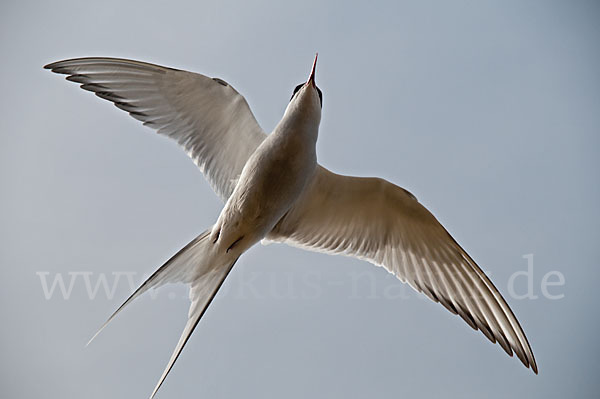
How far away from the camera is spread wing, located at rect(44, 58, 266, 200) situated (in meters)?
3.18

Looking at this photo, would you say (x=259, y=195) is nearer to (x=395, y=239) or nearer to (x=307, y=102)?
(x=307, y=102)

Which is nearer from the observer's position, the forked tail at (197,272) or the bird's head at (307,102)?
the forked tail at (197,272)

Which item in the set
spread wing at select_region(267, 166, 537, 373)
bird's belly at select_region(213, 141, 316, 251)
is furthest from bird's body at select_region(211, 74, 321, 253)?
spread wing at select_region(267, 166, 537, 373)

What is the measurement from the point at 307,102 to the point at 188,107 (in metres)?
0.73

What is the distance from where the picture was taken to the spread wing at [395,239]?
3.34m

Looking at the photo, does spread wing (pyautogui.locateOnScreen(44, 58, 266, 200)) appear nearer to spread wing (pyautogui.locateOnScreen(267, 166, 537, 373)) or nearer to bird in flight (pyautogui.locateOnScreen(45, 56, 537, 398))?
bird in flight (pyautogui.locateOnScreen(45, 56, 537, 398))

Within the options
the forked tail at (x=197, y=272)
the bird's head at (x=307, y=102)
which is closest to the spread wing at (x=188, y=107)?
the bird's head at (x=307, y=102)

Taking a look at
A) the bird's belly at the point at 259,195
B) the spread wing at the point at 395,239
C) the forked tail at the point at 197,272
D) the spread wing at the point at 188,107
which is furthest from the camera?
the spread wing at the point at 395,239

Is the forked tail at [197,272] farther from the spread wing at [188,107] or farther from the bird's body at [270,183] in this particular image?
the spread wing at [188,107]

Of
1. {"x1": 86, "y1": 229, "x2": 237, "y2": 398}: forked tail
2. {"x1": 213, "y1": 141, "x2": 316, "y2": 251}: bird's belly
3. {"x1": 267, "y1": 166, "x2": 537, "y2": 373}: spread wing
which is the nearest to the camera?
{"x1": 86, "y1": 229, "x2": 237, "y2": 398}: forked tail

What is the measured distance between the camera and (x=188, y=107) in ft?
11.0

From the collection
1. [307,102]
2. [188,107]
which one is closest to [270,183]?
[307,102]

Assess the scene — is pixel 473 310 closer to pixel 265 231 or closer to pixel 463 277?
pixel 463 277

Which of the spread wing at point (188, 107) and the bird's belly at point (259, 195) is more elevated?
the spread wing at point (188, 107)
